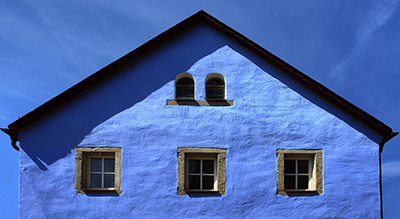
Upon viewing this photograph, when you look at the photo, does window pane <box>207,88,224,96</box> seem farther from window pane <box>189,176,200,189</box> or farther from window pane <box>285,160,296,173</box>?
window pane <box>285,160,296,173</box>

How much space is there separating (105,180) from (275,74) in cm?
490

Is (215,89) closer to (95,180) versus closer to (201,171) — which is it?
(201,171)

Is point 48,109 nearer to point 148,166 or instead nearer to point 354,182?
point 148,166

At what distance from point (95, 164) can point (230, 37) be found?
461 cm

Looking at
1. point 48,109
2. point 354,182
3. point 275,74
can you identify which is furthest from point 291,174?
point 48,109

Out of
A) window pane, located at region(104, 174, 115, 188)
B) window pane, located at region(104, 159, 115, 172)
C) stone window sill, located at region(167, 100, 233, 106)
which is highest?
stone window sill, located at region(167, 100, 233, 106)

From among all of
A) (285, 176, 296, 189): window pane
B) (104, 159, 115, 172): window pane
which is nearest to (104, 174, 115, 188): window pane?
(104, 159, 115, 172): window pane

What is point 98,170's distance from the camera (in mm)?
7934

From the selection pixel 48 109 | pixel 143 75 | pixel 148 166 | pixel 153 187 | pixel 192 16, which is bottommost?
pixel 153 187

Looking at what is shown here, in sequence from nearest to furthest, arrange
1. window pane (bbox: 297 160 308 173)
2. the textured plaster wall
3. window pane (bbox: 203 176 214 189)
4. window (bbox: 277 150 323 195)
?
the textured plaster wall
window (bbox: 277 150 323 195)
window pane (bbox: 203 176 214 189)
window pane (bbox: 297 160 308 173)

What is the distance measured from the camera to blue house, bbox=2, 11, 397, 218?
25.0ft

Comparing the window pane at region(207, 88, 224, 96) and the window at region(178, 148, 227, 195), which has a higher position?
the window pane at region(207, 88, 224, 96)

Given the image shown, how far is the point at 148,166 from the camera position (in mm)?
7746

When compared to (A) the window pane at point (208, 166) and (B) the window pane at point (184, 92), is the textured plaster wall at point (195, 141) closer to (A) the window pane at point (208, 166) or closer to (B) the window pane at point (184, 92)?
(B) the window pane at point (184, 92)
